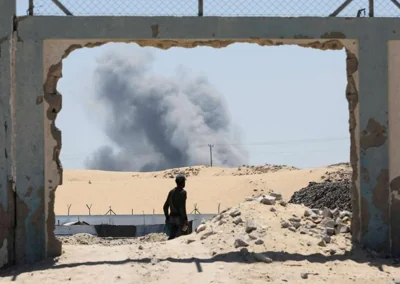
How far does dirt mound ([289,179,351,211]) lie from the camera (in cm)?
1827

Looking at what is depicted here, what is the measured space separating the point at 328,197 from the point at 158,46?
9970 mm

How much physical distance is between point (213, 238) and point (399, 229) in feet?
8.90

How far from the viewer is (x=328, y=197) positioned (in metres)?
19.4

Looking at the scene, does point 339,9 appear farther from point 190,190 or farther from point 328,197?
point 190,190

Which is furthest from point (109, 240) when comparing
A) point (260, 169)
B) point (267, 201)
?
point (260, 169)

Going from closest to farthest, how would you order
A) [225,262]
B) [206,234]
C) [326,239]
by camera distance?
[225,262] < [326,239] < [206,234]

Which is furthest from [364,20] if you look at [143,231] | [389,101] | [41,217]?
[143,231]

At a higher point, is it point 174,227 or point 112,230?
point 174,227

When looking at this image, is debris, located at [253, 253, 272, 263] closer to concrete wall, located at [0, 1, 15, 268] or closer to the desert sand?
the desert sand

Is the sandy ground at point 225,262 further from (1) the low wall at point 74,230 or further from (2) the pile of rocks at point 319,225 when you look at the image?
(1) the low wall at point 74,230

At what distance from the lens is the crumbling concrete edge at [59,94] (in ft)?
34.0

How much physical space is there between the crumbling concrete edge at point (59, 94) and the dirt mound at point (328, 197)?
20.7 ft

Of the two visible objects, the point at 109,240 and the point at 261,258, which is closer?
the point at 261,258

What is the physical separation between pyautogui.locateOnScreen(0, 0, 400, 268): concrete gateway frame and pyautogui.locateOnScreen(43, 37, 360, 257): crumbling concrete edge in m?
0.01
